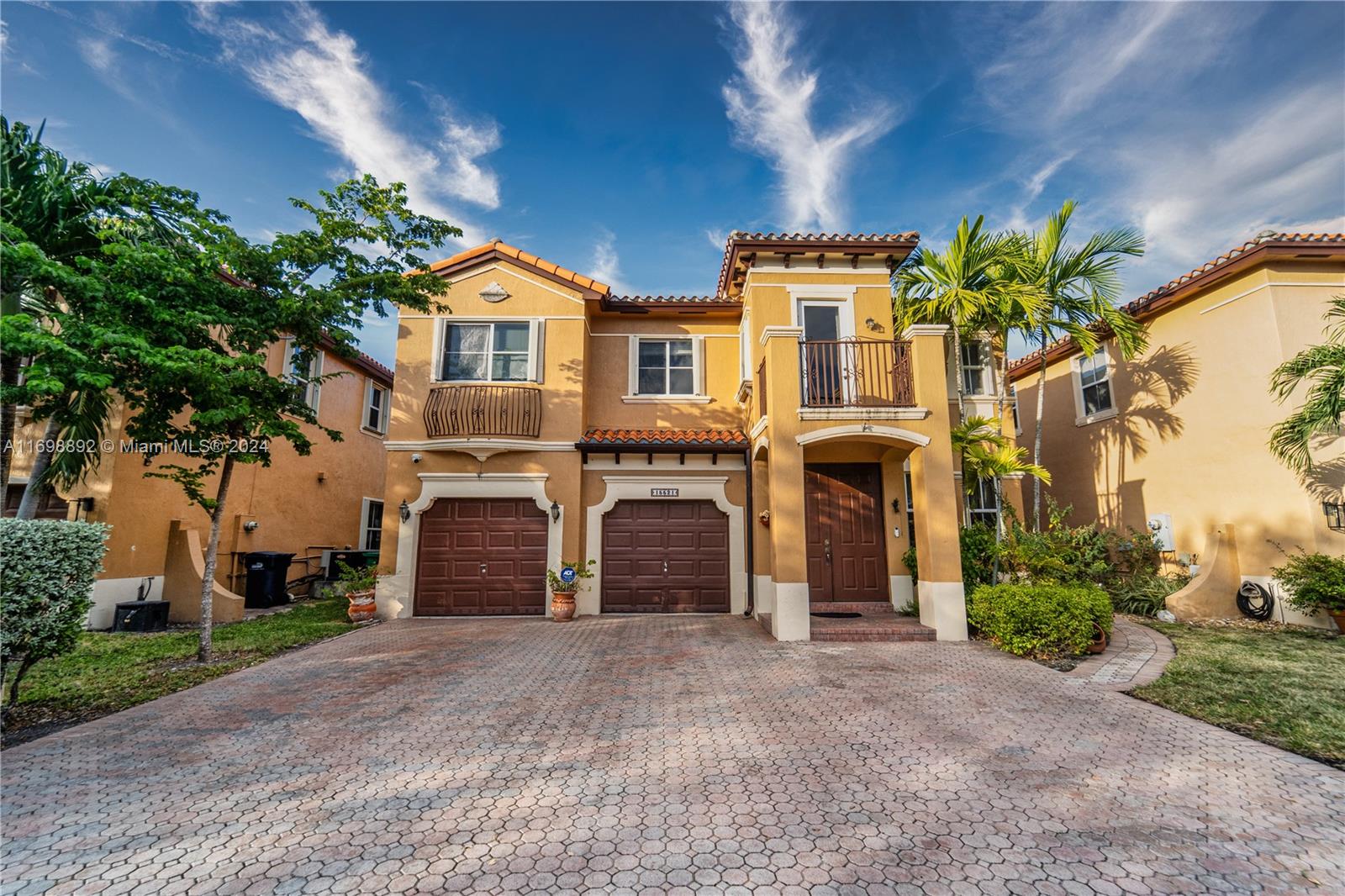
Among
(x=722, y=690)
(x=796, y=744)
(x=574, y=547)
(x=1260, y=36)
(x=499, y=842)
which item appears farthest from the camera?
(x=574, y=547)

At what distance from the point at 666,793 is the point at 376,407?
16963mm

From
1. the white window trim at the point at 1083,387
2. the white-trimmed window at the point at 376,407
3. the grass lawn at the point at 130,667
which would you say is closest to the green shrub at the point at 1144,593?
the white window trim at the point at 1083,387

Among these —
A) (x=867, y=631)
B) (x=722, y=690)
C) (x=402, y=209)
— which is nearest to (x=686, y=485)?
(x=867, y=631)

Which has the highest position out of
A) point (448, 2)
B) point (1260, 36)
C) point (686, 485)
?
point (448, 2)

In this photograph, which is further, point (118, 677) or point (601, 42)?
point (601, 42)

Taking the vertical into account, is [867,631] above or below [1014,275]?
below

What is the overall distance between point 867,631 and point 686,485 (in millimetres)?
4695

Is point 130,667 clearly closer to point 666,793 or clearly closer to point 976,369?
point 666,793

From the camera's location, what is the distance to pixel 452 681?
6551mm

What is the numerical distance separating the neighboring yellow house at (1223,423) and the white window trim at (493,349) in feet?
42.8

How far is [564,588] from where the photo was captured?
35.9 feet

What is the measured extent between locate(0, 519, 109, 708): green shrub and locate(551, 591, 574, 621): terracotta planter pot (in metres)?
6.64

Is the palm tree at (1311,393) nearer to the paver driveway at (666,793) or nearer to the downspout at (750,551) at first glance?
the paver driveway at (666,793)

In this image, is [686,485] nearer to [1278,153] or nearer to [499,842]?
[499,842]
